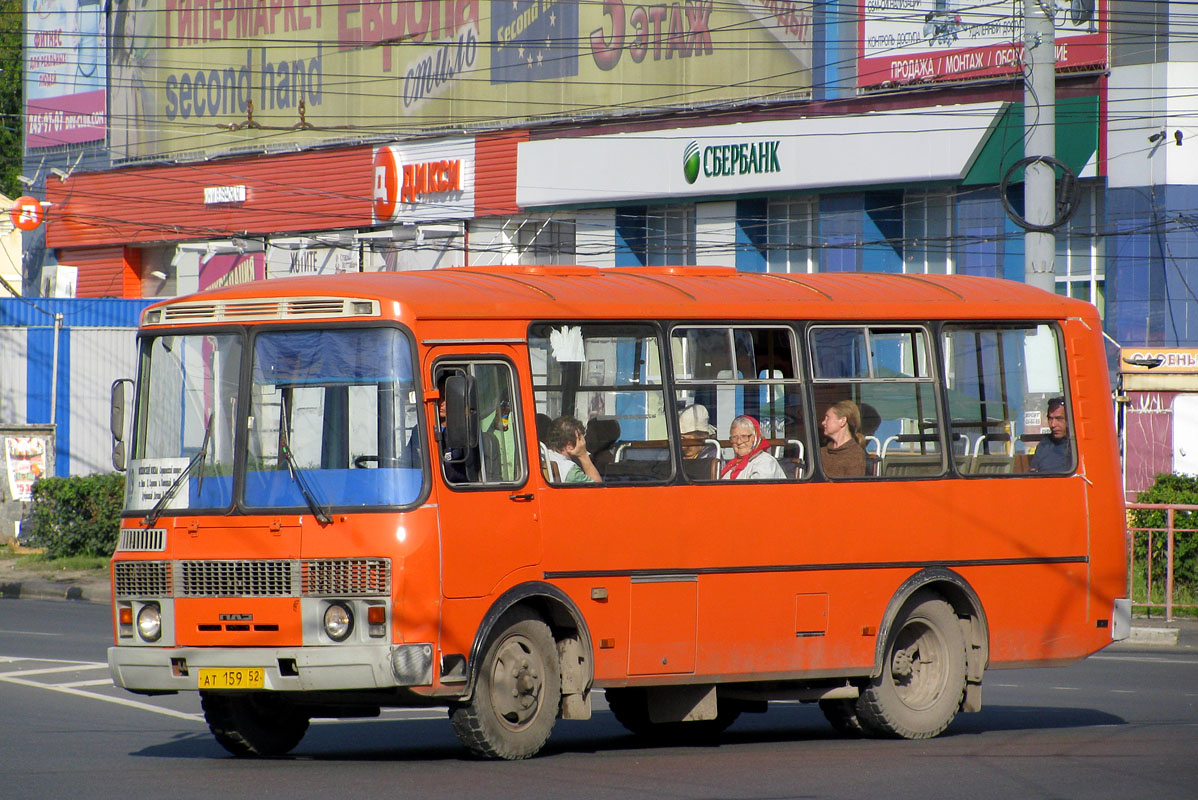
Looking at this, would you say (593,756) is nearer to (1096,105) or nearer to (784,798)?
(784,798)

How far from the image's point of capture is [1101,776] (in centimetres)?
900

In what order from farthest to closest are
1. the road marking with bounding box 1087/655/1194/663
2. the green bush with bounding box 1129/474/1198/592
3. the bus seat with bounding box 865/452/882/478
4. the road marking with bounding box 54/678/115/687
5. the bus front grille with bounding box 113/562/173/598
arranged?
the green bush with bounding box 1129/474/1198/592, the road marking with bounding box 1087/655/1194/663, the road marking with bounding box 54/678/115/687, the bus seat with bounding box 865/452/882/478, the bus front grille with bounding box 113/562/173/598

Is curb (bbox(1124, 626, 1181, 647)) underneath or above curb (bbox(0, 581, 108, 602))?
underneath

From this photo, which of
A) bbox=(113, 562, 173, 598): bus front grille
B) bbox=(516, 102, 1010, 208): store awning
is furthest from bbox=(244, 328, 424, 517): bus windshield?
bbox=(516, 102, 1010, 208): store awning

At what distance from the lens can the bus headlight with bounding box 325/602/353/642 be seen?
8703 millimetres

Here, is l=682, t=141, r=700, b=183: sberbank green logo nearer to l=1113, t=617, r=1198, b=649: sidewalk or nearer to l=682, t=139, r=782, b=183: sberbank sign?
l=682, t=139, r=782, b=183: sberbank sign

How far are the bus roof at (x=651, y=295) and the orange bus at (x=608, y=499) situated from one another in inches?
0.9

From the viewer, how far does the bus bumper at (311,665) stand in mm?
8625

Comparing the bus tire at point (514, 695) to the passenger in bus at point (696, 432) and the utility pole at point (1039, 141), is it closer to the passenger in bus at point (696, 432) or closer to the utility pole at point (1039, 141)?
the passenger in bus at point (696, 432)

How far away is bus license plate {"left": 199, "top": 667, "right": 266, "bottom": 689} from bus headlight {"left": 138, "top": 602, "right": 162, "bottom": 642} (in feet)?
1.34

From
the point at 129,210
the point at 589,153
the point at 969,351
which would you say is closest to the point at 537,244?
the point at 589,153

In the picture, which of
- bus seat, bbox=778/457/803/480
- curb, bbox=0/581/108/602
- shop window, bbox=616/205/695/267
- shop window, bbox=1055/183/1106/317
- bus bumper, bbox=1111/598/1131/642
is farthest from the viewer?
shop window, bbox=616/205/695/267

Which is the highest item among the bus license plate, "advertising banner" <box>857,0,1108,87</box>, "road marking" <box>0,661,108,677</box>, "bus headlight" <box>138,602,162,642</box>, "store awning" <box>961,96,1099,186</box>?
"advertising banner" <box>857,0,1108,87</box>

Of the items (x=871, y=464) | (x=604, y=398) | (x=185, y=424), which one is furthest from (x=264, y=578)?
(x=871, y=464)
